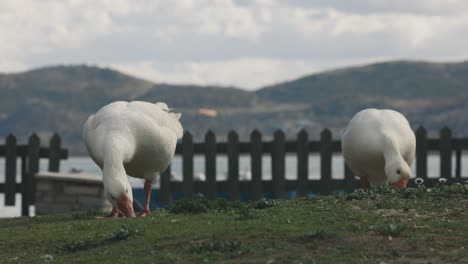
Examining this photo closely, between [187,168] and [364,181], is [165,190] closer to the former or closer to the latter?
[187,168]

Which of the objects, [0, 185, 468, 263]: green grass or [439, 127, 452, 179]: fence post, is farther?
[439, 127, 452, 179]: fence post

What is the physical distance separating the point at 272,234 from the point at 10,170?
15.3 m

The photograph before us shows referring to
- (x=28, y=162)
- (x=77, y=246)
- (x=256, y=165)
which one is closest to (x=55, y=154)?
(x=28, y=162)

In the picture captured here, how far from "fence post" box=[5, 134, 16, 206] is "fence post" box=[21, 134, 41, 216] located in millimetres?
288

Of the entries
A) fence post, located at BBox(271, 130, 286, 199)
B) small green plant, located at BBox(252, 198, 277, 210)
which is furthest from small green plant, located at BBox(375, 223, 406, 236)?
fence post, located at BBox(271, 130, 286, 199)

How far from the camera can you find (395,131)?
18.2m

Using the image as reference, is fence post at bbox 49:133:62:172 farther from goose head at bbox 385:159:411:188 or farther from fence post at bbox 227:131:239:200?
goose head at bbox 385:159:411:188

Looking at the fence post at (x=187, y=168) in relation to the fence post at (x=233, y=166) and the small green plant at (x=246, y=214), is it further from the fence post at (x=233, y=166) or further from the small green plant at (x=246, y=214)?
the small green plant at (x=246, y=214)

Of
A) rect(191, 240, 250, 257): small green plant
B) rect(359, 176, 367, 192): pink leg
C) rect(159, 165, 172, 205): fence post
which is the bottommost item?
rect(159, 165, 172, 205): fence post

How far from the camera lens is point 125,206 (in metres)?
14.2

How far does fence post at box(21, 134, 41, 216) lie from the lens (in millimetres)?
25703

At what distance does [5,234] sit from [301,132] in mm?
13100

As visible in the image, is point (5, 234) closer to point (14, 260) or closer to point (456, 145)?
point (14, 260)

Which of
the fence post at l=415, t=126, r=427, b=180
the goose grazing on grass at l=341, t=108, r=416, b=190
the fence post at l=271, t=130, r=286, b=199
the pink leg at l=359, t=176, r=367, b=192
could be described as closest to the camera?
the goose grazing on grass at l=341, t=108, r=416, b=190
